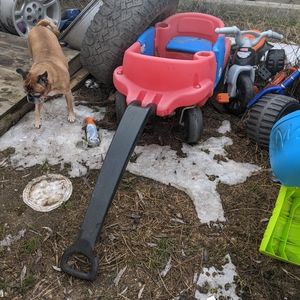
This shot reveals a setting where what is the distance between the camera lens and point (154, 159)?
235 centimetres

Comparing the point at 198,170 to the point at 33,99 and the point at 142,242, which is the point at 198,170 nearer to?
the point at 142,242

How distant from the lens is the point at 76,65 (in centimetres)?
→ 318

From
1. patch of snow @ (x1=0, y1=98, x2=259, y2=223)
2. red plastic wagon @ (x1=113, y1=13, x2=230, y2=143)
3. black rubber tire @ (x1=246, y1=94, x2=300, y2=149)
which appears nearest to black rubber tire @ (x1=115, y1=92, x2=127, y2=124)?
red plastic wagon @ (x1=113, y1=13, x2=230, y2=143)

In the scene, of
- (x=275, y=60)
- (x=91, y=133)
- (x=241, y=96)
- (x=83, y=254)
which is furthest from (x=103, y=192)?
(x=275, y=60)

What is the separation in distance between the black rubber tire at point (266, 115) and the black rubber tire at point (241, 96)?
0.21 metres

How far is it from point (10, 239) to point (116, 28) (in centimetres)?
147

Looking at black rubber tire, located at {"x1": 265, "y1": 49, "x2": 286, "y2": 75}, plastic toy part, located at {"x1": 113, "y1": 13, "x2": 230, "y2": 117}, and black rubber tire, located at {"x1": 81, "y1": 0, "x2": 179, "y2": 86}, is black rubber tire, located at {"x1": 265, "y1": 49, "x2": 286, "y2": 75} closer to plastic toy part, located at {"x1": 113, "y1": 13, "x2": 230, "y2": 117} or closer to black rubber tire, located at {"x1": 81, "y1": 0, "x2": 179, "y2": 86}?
plastic toy part, located at {"x1": 113, "y1": 13, "x2": 230, "y2": 117}

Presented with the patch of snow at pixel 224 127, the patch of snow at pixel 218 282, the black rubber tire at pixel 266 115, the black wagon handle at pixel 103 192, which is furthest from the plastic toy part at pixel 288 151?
the patch of snow at pixel 224 127

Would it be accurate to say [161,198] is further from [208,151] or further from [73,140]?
[73,140]

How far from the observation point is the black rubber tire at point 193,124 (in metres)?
2.36

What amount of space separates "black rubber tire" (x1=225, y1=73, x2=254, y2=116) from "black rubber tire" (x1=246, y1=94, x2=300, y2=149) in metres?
0.21

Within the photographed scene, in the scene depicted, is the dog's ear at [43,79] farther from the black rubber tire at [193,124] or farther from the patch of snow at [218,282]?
the patch of snow at [218,282]

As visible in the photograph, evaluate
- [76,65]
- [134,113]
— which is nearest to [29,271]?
[134,113]

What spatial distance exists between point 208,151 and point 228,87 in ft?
1.92
